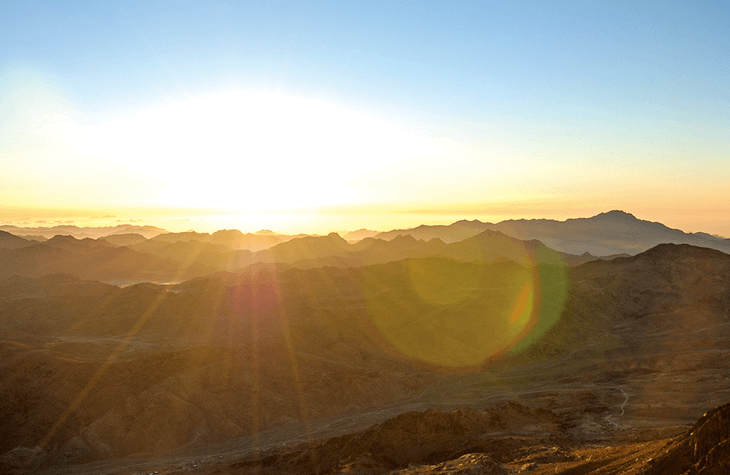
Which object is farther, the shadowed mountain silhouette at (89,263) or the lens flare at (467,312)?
the shadowed mountain silhouette at (89,263)

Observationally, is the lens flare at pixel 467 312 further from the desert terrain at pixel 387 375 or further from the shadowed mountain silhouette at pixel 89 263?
the shadowed mountain silhouette at pixel 89 263

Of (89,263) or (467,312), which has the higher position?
(467,312)

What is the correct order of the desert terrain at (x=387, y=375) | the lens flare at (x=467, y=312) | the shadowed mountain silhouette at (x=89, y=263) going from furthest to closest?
the shadowed mountain silhouette at (x=89, y=263), the lens flare at (x=467, y=312), the desert terrain at (x=387, y=375)

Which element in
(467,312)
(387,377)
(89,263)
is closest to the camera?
(387,377)

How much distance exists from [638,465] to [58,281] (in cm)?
12646

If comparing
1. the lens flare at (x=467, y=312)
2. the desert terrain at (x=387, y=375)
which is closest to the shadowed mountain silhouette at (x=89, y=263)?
the desert terrain at (x=387, y=375)

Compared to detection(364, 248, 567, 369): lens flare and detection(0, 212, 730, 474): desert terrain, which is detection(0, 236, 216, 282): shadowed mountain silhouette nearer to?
detection(0, 212, 730, 474): desert terrain

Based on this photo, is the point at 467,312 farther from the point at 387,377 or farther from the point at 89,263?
the point at 89,263

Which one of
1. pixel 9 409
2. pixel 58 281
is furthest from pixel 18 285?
pixel 9 409

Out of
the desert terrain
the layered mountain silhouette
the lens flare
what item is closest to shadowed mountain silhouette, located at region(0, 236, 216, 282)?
the desert terrain

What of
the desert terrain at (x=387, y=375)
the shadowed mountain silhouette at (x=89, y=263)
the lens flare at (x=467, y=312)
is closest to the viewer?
the desert terrain at (x=387, y=375)

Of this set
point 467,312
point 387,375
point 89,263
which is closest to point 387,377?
point 387,375

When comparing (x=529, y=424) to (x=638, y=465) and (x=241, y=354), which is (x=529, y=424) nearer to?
(x=638, y=465)

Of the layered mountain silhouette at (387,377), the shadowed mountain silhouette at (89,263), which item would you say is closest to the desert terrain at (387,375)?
the layered mountain silhouette at (387,377)
